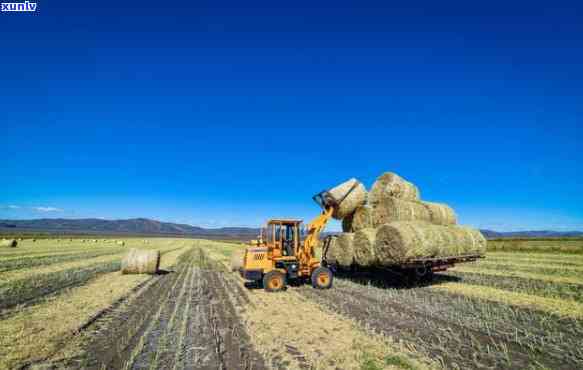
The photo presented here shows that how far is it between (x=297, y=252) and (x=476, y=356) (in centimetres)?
801

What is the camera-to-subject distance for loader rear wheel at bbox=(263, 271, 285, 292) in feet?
40.3

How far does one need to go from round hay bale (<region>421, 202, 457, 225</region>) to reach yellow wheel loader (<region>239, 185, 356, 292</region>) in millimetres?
4788

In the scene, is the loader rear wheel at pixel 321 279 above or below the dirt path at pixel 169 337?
above

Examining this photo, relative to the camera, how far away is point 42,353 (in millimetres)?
5957

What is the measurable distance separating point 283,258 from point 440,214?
6767 millimetres

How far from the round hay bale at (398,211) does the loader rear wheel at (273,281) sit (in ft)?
14.8

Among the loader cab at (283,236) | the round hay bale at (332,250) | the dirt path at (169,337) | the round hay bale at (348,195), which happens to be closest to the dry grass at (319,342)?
the dirt path at (169,337)

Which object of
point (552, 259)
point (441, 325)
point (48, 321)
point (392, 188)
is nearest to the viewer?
point (441, 325)

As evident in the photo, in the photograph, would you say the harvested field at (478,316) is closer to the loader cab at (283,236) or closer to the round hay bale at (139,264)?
the loader cab at (283,236)

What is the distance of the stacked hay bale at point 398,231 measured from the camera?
11.7 metres

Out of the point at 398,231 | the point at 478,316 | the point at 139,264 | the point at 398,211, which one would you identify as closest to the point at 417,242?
the point at 398,231

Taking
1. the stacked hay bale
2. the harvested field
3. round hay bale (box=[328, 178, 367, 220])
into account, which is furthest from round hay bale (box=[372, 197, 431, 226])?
the harvested field

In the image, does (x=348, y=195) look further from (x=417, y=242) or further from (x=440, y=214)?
(x=440, y=214)

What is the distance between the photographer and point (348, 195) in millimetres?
14266
